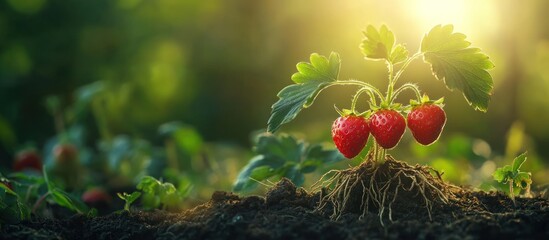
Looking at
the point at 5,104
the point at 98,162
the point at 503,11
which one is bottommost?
the point at 98,162

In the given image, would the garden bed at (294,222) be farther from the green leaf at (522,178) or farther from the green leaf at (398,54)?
the green leaf at (398,54)

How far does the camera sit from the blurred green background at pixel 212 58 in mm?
7891

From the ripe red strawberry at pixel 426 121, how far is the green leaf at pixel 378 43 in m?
0.20

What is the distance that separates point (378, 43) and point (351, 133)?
308 millimetres

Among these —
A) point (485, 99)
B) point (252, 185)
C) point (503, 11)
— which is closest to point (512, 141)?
point (503, 11)

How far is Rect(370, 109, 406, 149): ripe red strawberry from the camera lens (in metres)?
2.50

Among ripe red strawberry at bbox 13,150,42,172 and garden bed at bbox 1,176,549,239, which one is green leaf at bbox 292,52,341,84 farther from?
ripe red strawberry at bbox 13,150,42,172

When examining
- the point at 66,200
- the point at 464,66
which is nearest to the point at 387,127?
the point at 464,66

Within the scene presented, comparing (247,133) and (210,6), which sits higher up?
(210,6)

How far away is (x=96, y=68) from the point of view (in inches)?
327

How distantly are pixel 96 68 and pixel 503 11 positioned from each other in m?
4.01

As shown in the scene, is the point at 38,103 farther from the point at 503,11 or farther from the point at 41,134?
the point at 503,11

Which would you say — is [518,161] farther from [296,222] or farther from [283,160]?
[283,160]

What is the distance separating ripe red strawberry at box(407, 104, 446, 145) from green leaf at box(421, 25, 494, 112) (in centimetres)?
11
